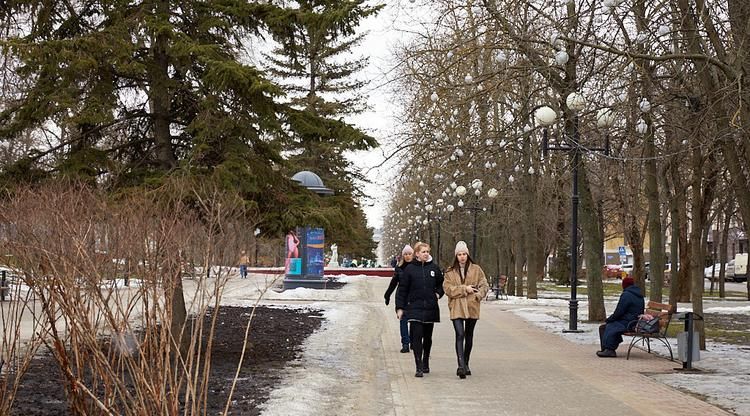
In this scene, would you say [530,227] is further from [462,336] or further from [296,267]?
[462,336]

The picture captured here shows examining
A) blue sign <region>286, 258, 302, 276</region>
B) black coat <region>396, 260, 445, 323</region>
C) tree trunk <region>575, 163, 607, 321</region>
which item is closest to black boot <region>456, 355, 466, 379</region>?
black coat <region>396, 260, 445, 323</region>

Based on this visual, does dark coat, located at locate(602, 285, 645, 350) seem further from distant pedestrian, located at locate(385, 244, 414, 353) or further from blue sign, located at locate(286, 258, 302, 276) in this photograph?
blue sign, located at locate(286, 258, 302, 276)

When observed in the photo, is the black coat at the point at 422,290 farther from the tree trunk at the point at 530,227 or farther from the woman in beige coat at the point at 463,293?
the tree trunk at the point at 530,227

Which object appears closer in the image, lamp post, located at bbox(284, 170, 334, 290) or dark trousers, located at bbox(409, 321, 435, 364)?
dark trousers, located at bbox(409, 321, 435, 364)

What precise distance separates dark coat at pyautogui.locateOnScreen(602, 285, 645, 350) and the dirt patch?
4.97m

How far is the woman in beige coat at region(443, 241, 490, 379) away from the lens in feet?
40.7

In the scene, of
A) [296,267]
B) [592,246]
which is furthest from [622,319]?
[296,267]

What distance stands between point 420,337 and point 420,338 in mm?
13

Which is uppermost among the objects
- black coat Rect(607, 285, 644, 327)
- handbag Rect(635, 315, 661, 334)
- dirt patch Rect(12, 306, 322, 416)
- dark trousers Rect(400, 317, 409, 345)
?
black coat Rect(607, 285, 644, 327)

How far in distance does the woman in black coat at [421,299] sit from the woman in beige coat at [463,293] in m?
0.19

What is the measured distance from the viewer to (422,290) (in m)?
12.6

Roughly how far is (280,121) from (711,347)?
340 inches

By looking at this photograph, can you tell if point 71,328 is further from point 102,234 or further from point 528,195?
point 528,195

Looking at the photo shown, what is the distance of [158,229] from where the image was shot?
7797mm
